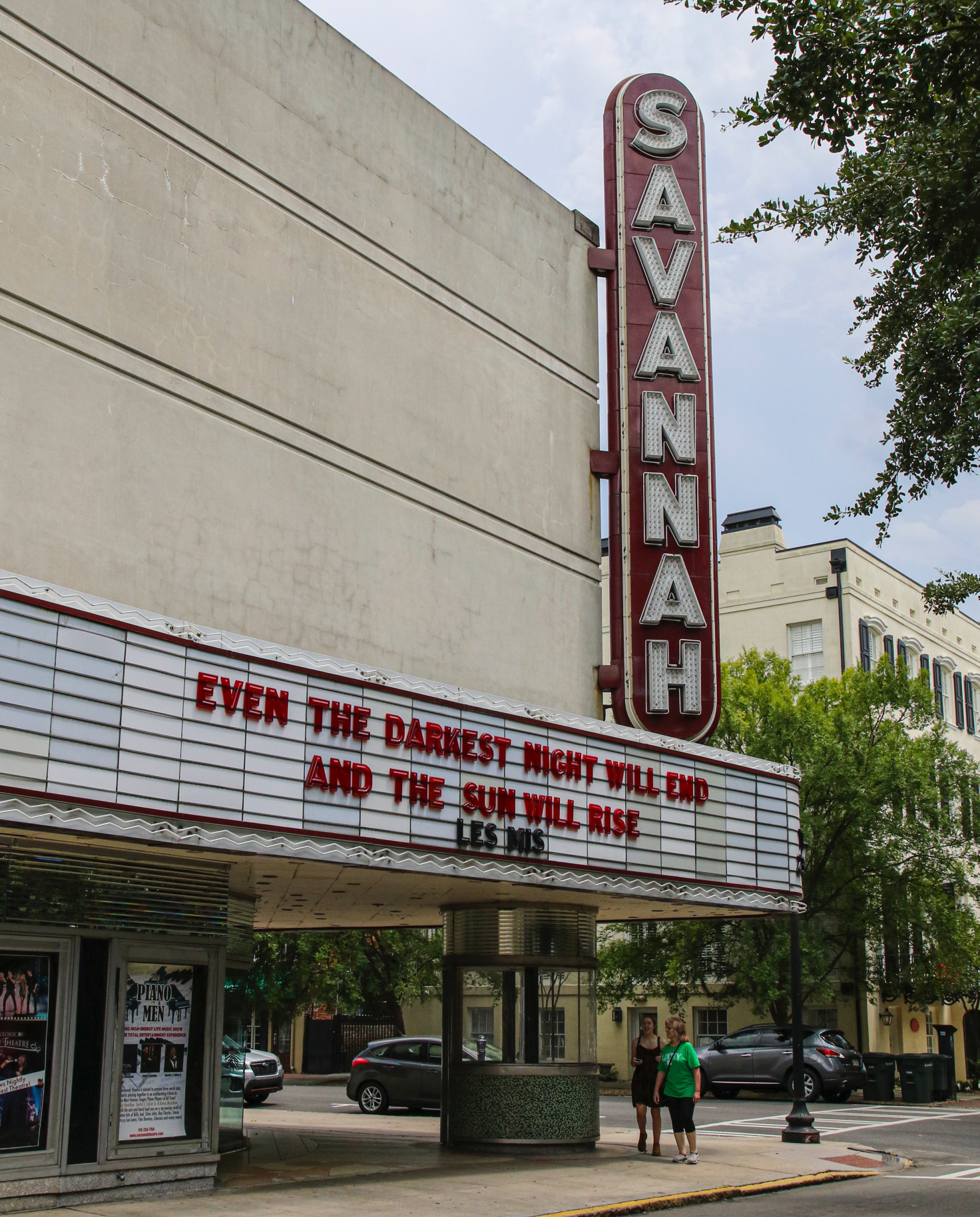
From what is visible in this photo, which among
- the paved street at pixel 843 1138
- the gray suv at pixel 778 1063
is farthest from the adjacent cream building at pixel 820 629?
the paved street at pixel 843 1138

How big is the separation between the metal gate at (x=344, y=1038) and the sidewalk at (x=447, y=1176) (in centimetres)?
2653

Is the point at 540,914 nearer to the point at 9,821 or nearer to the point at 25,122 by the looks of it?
the point at 9,821

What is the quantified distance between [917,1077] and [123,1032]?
869 inches

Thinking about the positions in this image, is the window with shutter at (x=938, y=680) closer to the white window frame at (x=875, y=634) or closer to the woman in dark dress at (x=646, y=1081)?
Answer: the white window frame at (x=875, y=634)

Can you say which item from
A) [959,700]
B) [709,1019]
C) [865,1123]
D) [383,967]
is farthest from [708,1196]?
[959,700]

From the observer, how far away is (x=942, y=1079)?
29.2 metres

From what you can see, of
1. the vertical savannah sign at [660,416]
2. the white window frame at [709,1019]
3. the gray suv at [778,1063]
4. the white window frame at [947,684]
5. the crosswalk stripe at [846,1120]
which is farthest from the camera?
the white window frame at [947,684]

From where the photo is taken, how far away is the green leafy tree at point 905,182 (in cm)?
1077

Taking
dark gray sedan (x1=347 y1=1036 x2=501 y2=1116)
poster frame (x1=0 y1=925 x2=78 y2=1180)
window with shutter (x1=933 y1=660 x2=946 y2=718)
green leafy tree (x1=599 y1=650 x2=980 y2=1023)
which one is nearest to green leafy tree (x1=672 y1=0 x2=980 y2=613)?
poster frame (x1=0 y1=925 x2=78 y2=1180)

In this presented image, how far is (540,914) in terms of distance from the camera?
1581 centimetres

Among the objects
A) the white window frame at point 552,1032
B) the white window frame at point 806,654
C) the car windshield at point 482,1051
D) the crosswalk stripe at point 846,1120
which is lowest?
the crosswalk stripe at point 846,1120

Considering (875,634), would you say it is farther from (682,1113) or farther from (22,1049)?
(22,1049)

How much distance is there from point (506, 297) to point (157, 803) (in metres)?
9.16

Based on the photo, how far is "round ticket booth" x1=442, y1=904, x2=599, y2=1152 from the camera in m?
15.4
